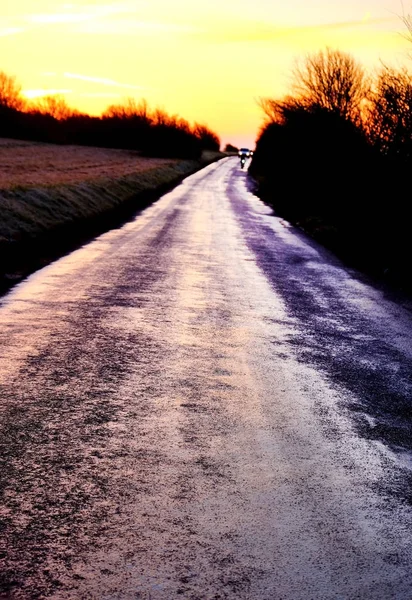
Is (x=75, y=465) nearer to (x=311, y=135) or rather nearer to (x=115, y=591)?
(x=115, y=591)

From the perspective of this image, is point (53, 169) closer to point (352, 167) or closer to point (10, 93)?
point (352, 167)

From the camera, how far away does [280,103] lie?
126 feet

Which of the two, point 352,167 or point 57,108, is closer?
point 352,167

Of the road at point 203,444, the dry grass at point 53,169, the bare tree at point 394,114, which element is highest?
the bare tree at point 394,114

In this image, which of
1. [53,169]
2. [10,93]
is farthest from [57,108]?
[53,169]

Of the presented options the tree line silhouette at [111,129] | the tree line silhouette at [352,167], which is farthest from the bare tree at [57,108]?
the tree line silhouette at [352,167]

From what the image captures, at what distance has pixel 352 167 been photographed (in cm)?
2123

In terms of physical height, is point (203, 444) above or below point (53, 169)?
below

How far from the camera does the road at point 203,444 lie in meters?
3.68

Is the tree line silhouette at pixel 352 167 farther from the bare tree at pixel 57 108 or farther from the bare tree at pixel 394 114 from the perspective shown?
the bare tree at pixel 57 108

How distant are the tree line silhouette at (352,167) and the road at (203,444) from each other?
17.5 feet

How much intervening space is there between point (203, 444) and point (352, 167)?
17.1 metres

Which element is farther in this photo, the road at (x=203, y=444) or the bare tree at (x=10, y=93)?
the bare tree at (x=10, y=93)

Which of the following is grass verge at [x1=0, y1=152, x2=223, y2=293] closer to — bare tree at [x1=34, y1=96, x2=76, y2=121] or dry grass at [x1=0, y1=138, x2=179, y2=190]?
dry grass at [x1=0, y1=138, x2=179, y2=190]
